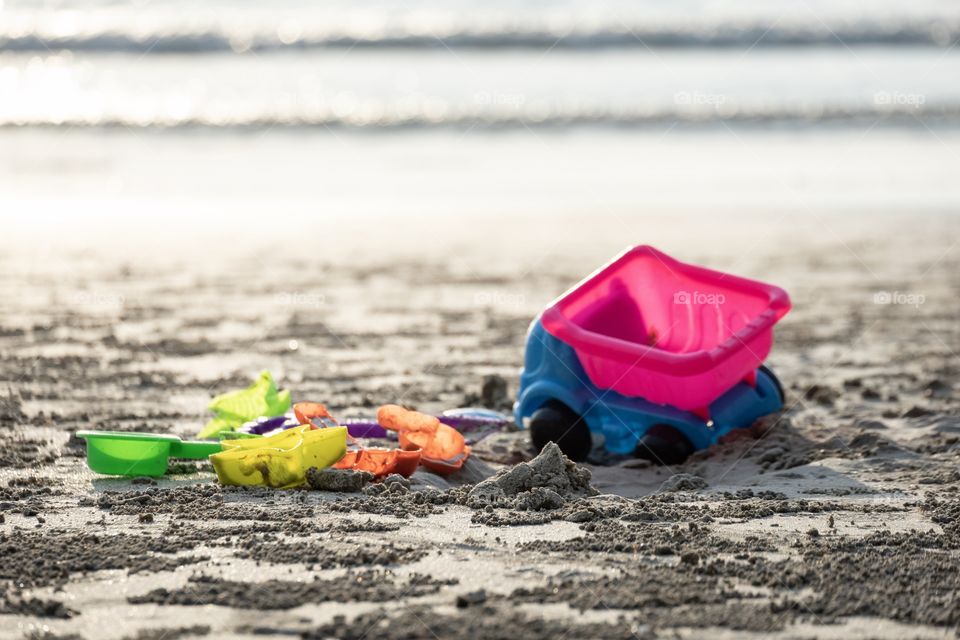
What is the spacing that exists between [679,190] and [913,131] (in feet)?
19.0

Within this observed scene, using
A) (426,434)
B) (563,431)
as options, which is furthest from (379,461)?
(563,431)

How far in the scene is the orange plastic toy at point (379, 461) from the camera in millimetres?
4785

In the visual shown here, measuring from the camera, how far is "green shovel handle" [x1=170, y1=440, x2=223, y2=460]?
487 centimetres

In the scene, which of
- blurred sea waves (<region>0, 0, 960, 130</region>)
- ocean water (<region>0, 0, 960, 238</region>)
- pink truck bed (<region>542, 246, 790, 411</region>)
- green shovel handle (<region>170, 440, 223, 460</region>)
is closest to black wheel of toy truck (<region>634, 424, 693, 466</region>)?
pink truck bed (<region>542, 246, 790, 411</region>)

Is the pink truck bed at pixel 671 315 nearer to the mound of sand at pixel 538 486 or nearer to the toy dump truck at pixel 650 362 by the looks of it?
the toy dump truck at pixel 650 362

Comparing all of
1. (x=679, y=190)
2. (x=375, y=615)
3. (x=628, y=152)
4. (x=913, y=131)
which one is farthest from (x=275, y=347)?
(x=913, y=131)

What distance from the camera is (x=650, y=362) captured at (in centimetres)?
526

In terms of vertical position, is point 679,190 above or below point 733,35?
below

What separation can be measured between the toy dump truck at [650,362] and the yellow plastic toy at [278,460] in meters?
1.04

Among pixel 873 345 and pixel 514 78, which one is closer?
pixel 873 345

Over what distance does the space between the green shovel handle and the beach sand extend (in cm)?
9

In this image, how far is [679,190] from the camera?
15.9 m

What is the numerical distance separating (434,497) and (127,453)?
122 centimetres

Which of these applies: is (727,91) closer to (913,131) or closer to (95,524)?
(913,131)
